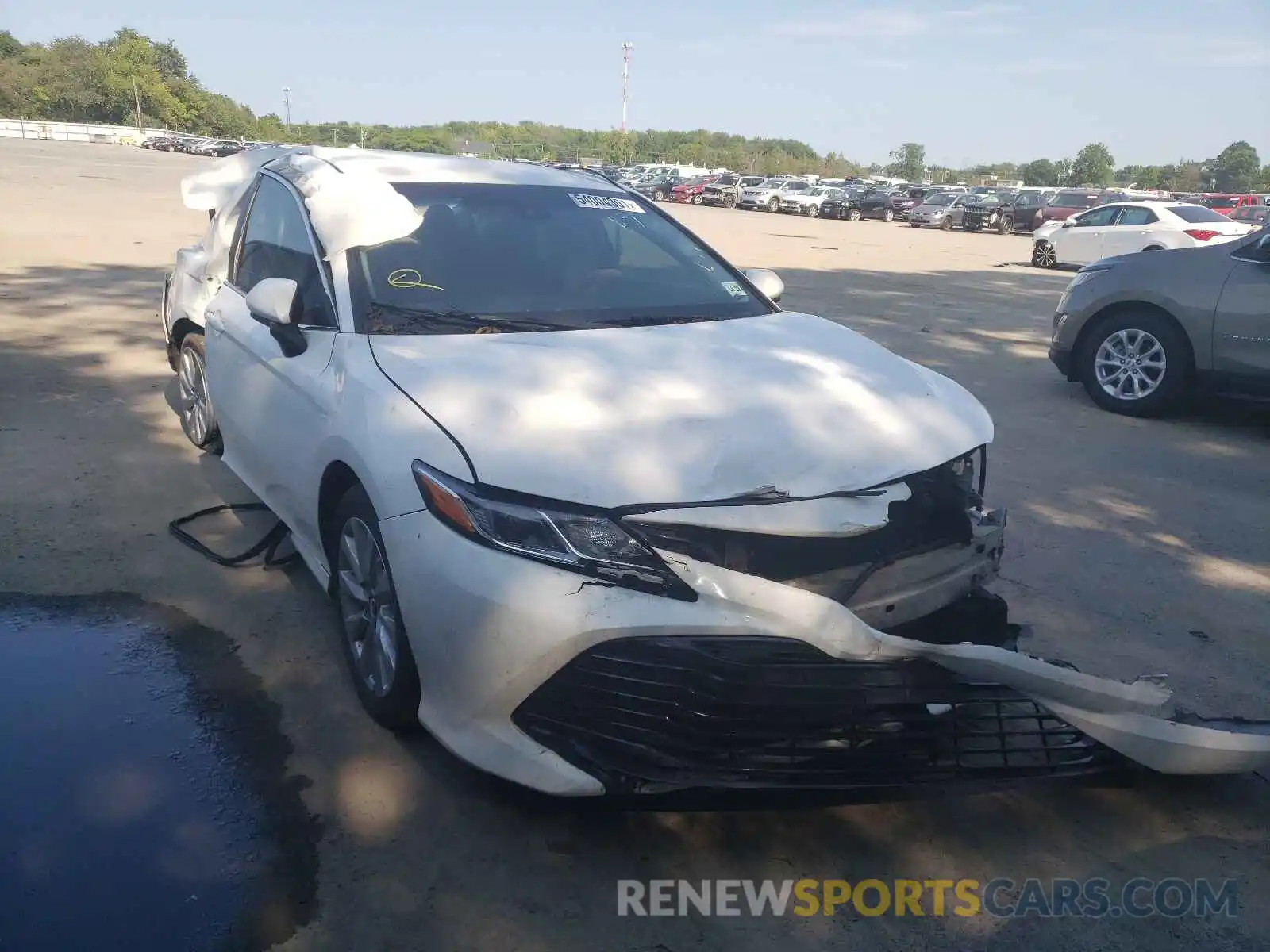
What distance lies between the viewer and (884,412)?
312 centimetres

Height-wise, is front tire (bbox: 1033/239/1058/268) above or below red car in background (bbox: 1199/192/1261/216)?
below

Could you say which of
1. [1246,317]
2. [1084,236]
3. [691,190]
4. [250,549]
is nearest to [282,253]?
Answer: [250,549]

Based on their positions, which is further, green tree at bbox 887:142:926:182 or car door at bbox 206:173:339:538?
green tree at bbox 887:142:926:182

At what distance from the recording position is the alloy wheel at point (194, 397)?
571cm

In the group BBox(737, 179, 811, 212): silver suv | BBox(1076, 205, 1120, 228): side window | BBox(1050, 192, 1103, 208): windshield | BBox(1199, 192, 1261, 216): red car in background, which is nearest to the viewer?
BBox(1076, 205, 1120, 228): side window

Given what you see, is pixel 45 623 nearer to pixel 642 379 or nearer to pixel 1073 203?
pixel 642 379

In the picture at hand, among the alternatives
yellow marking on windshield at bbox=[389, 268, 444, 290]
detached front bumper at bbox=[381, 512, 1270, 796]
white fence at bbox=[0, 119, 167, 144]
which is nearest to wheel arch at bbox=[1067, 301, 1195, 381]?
detached front bumper at bbox=[381, 512, 1270, 796]

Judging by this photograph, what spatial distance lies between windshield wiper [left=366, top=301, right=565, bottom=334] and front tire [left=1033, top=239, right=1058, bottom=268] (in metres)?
20.8

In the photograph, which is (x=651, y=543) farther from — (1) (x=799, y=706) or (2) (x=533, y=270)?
(2) (x=533, y=270)

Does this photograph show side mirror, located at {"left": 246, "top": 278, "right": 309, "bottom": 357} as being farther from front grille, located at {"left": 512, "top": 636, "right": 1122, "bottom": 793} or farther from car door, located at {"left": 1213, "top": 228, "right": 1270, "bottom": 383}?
car door, located at {"left": 1213, "top": 228, "right": 1270, "bottom": 383}

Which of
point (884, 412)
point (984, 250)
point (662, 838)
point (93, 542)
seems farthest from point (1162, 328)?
point (984, 250)

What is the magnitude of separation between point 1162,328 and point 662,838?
6.36m

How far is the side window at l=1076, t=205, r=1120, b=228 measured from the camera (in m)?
20.5

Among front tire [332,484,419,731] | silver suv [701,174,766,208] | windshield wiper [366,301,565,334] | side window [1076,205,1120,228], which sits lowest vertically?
front tire [332,484,419,731]
